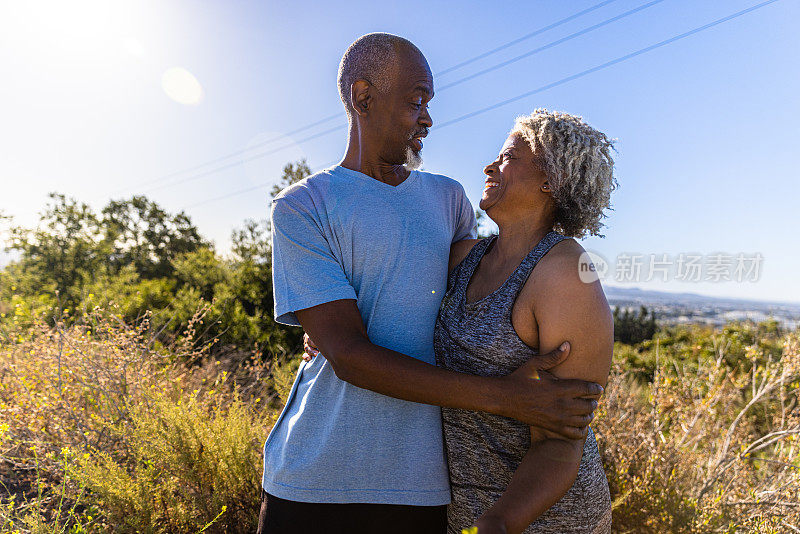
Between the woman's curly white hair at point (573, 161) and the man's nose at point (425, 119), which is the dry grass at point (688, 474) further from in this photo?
the man's nose at point (425, 119)

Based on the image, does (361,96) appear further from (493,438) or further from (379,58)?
(493,438)

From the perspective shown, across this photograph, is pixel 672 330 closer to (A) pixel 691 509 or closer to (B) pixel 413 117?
(A) pixel 691 509

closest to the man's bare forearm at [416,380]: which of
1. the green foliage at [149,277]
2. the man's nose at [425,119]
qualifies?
the man's nose at [425,119]

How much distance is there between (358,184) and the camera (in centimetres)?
171

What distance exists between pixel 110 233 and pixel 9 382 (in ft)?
41.1

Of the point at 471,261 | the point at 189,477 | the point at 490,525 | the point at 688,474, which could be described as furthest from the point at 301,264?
the point at 688,474

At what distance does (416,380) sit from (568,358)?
416 mm

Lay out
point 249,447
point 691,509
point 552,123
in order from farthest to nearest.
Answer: point 249,447 → point 691,509 → point 552,123

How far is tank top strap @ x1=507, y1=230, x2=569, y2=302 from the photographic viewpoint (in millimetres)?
1515

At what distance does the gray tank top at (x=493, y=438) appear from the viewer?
1492 millimetres

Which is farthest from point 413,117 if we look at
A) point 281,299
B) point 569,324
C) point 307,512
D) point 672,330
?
point 672,330

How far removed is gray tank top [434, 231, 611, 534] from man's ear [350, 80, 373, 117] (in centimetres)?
78

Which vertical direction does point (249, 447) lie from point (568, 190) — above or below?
below

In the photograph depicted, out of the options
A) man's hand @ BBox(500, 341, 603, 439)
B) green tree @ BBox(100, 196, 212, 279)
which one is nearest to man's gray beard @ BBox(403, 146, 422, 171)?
man's hand @ BBox(500, 341, 603, 439)
